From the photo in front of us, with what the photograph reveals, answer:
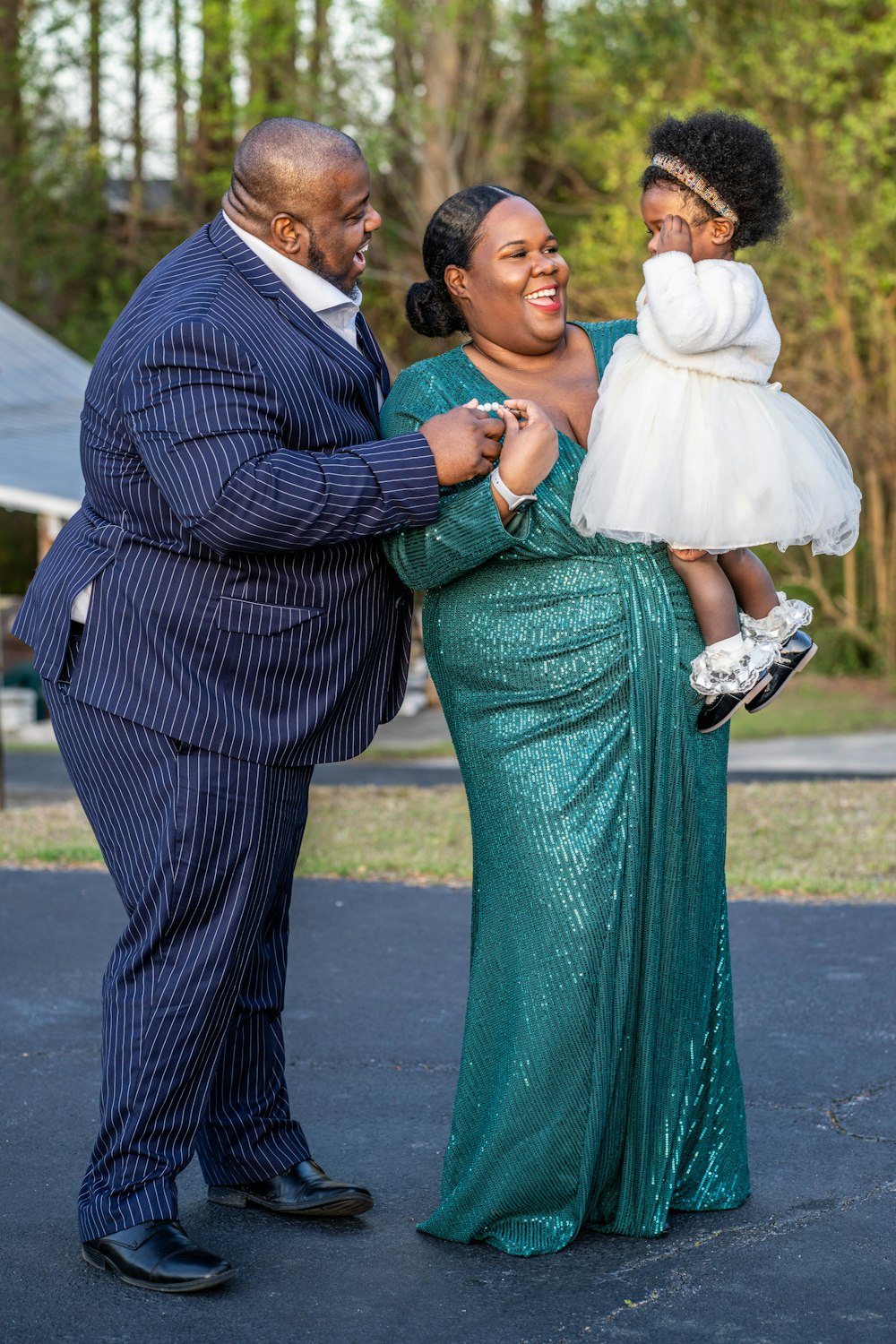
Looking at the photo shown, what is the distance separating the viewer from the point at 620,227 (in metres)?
16.8

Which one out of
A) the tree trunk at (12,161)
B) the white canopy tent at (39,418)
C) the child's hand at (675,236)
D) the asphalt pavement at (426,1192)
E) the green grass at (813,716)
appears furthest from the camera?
the tree trunk at (12,161)


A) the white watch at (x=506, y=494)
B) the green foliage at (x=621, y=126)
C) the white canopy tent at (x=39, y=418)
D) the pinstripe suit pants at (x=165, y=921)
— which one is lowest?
the pinstripe suit pants at (x=165, y=921)

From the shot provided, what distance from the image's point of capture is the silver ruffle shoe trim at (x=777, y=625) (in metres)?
3.13

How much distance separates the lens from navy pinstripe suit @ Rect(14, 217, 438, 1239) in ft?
9.35

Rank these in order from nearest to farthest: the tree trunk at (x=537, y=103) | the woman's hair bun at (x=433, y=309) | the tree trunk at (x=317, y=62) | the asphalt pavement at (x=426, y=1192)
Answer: the asphalt pavement at (x=426, y=1192) < the woman's hair bun at (x=433, y=309) < the tree trunk at (x=317, y=62) < the tree trunk at (x=537, y=103)

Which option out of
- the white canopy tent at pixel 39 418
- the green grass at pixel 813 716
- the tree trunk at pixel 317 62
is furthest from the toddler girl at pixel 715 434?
the tree trunk at pixel 317 62

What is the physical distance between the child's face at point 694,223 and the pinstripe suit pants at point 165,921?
1.24 m

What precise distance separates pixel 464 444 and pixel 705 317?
0.48 metres

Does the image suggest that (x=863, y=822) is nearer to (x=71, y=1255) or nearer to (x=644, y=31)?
(x=71, y=1255)

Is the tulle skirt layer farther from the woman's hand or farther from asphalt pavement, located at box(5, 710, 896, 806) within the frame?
asphalt pavement, located at box(5, 710, 896, 806)

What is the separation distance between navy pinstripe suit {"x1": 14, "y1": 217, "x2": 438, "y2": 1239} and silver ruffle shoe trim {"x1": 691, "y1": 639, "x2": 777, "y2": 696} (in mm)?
577

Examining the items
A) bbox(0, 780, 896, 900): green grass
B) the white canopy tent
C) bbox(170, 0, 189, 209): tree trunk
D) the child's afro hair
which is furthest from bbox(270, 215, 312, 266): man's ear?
bbox(170, 0, 189, 209): tree trunk

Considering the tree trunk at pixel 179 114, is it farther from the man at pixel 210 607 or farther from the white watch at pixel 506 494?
the white watch at pixel 506 494

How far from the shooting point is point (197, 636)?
2955mm
